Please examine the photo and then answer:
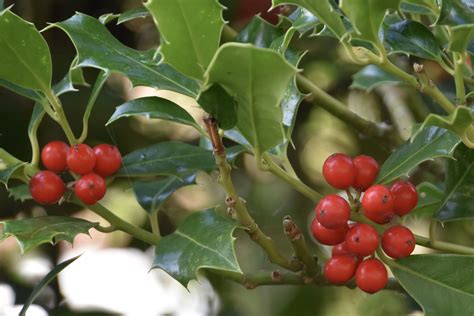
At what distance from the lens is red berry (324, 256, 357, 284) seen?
93cm

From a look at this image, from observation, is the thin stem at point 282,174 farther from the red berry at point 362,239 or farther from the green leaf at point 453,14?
the green leaf at point 453,14

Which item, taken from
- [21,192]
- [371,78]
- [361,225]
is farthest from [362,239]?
[371,78]

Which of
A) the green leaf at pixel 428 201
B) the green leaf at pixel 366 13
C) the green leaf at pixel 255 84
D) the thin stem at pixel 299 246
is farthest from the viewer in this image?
the green leaf at pixel 428 201

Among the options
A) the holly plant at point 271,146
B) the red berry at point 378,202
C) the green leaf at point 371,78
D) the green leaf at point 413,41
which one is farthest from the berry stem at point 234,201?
the green leaf at point 371,78

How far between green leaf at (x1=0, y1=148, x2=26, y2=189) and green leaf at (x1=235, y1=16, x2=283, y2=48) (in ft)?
1.02

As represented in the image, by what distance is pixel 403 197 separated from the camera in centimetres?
92

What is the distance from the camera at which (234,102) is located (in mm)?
773

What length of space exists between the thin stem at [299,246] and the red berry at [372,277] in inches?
2.8

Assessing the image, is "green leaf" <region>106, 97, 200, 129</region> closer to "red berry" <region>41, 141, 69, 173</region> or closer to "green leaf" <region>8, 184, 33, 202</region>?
"red berry" <region>41, 141, 69, 173</region>

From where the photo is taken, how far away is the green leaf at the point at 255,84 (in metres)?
0.69

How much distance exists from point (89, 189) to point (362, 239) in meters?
0.30

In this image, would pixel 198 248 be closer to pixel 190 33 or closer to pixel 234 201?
pixel 234 201

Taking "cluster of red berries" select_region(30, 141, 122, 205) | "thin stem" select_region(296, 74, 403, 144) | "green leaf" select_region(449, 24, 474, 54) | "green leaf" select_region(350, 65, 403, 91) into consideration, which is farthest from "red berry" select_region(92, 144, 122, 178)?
"green leaf" select_region(350, 65, 403, 91)

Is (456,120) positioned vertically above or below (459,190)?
above
